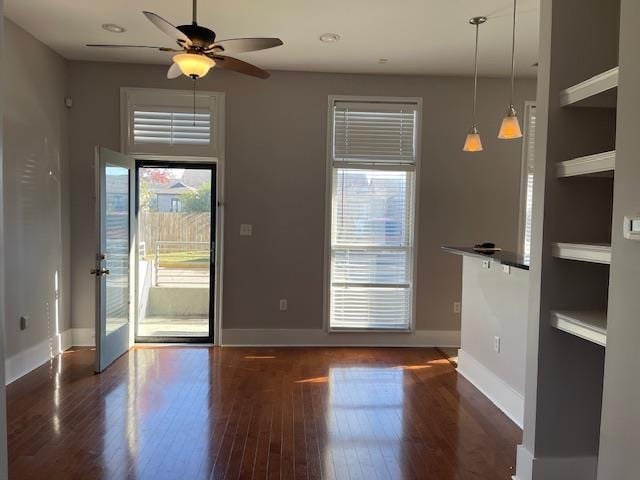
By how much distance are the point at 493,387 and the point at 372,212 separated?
7.21ft

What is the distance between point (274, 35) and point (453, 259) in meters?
2.96

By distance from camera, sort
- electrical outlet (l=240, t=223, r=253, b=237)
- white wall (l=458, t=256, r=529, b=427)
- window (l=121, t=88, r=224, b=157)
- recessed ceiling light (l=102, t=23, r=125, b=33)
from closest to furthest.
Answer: white wall (l=458, t=256, r=529, b=427) → recessed ceiling light (l=102, t=23, r=125, b=33) → window (l=121, t=88, r=224, b=157) → electrical outlet (l=240, t=223, r=253, b=237)

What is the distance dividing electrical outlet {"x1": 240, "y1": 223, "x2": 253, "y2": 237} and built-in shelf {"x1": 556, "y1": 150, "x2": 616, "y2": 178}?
10.6 ft

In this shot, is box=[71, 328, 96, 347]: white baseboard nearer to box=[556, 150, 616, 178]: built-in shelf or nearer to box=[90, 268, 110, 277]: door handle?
box=[90, 268, 110, 277]: door handle

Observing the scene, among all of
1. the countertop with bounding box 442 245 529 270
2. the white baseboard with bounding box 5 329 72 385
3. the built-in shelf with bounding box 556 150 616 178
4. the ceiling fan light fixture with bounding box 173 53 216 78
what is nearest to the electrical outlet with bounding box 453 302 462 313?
the countertop with bounding box 442 245 529 270

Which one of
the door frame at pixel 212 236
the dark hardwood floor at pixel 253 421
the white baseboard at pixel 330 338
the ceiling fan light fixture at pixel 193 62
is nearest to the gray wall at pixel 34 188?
the dark hardwood floor at pixel 253 421

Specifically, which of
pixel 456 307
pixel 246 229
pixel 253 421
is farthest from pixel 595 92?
pixel 246 229

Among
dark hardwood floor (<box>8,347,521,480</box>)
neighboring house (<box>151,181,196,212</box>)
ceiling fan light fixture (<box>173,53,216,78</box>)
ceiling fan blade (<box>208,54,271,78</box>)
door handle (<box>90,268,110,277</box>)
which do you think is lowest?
dark hardwood floor (<box>8,347,521,480</box>)

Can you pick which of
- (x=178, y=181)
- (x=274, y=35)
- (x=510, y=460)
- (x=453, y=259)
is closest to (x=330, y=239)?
(x=453, y=259)

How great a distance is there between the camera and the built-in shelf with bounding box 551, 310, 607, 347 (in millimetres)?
1888

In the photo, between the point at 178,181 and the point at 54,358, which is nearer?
the point at 54,358

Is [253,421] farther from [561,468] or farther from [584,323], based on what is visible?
[584,323]

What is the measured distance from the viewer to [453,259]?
4.91 meters

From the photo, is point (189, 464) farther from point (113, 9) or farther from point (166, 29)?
point (113, 9)
